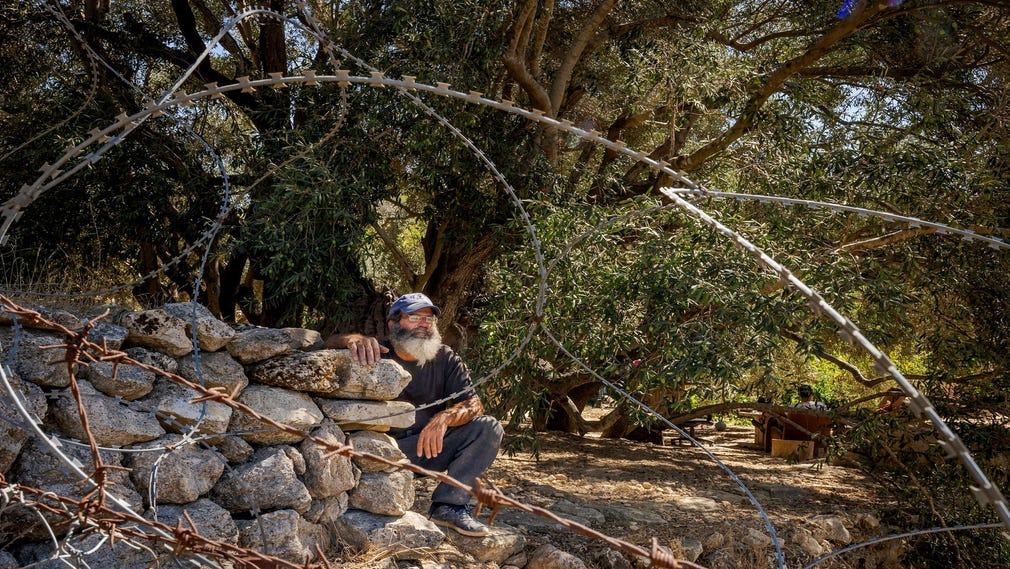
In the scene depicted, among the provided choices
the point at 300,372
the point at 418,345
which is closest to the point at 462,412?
the point at 418,345

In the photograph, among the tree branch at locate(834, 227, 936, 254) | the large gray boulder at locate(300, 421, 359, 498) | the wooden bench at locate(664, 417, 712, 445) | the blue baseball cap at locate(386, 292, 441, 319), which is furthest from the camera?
the wooden bench at locate(664, 417, 712, 445)

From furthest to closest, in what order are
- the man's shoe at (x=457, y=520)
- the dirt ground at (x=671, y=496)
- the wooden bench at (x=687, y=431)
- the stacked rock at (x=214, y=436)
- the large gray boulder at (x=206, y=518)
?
the wooden bench at (x=687, y=431), the dirt ground at (x=671, y=496), the man's shoe at (x=457, y=520), the large gray boulder at (x=206, y=518), the stacked rock at (x=214, y=436)

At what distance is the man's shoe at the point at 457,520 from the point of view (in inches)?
190

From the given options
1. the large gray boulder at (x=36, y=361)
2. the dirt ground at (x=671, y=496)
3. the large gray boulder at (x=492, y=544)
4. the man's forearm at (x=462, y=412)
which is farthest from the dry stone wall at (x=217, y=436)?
the dirt ground at (x=671, y=496)

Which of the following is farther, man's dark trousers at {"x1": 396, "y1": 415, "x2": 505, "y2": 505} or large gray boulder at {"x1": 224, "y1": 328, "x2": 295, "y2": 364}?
man's dark trousers at {"x1": 396, "y1": 415, "x2": 505, "y2": 505}

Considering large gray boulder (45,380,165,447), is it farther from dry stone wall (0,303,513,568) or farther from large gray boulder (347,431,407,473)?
large gray boulder (347,431,407,473)

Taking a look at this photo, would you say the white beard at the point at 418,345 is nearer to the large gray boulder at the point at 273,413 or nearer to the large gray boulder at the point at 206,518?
the large gray boulder at the point at 273,413

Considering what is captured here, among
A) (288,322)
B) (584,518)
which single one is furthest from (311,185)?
(584,518)

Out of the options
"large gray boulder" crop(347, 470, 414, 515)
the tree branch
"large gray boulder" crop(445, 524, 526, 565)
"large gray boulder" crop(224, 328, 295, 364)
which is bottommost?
"large gray boulder" crop(445, 524, 526, 565)

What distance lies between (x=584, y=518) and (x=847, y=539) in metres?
2.51

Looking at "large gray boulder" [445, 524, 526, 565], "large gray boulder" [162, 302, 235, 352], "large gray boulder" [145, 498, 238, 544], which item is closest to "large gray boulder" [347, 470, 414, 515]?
"large gray boulder" [445, 524, 526, 565]

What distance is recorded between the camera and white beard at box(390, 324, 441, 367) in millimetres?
5066

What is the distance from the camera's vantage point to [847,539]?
6969 millimetres

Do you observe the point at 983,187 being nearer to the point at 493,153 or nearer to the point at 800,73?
the point at 800,73
